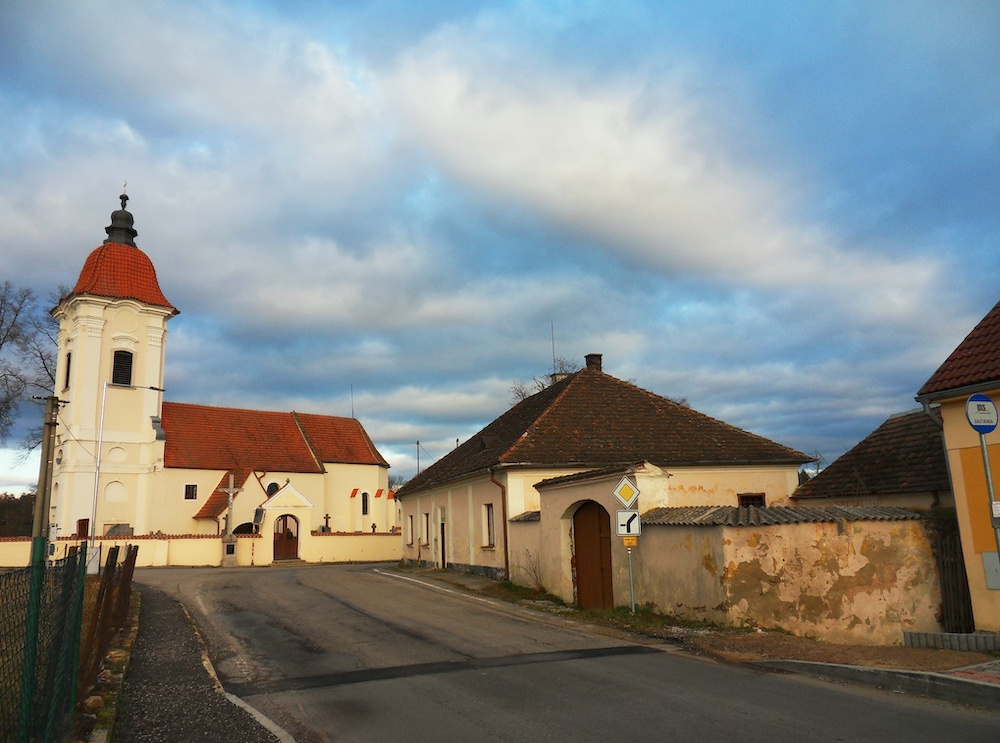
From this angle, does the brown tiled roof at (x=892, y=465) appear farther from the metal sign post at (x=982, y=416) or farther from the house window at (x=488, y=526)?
the house window at (x=488, y=526)

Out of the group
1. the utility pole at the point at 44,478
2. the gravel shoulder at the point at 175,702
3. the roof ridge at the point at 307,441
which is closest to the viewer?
the gravel shoulder at the point at 175,702

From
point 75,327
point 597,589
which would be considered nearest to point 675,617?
point 597,589

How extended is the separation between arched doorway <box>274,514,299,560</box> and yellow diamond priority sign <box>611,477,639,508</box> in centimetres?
2843

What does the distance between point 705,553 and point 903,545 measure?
3.27m

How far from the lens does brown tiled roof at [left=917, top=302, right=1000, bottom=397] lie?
10.9 meters

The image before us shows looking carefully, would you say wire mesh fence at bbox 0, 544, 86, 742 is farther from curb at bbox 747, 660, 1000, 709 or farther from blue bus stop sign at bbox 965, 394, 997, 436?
blue bus stop sign at bbox 965, 394, 997, 436

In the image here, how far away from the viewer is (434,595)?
1858 centimetres

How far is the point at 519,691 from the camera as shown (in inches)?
316

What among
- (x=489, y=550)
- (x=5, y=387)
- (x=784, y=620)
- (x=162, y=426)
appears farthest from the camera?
(x=162, y=426)

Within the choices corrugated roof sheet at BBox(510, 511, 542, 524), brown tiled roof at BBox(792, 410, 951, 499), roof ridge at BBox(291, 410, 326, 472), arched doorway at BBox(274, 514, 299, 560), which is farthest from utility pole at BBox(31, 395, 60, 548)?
roof ridge at BBox(291, 410, 326, 472)

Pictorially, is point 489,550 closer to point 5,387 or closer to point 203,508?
point 203,508

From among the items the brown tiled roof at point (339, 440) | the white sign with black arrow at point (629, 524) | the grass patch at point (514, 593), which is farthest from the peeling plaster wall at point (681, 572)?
the brown tiled roof at point (339, 440)

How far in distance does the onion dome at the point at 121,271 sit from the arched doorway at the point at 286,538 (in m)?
14.8

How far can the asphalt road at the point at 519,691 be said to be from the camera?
21.6 ft
